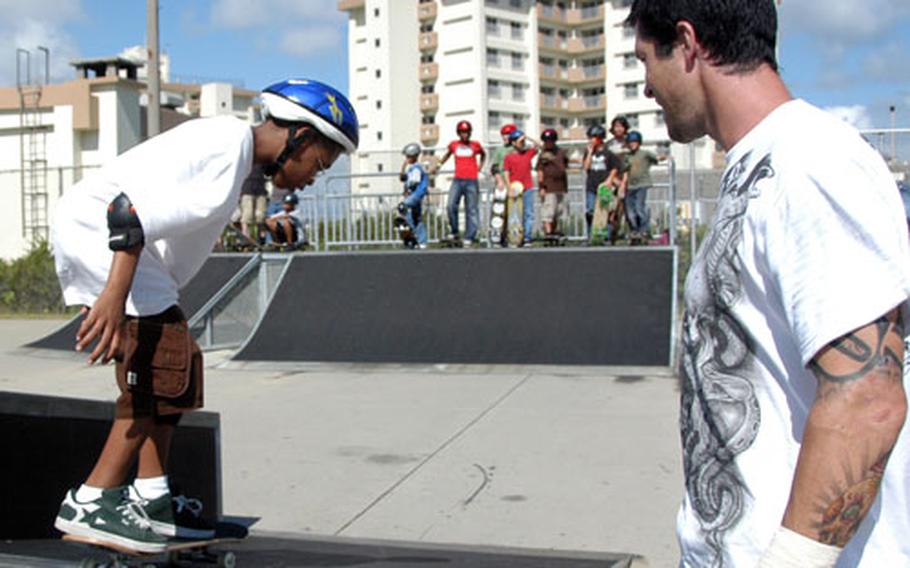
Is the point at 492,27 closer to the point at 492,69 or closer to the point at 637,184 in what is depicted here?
the point at 492,69

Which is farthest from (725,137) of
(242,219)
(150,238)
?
(242,219)

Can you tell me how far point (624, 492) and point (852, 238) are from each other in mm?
4110

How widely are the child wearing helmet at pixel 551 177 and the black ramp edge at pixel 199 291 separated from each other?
427cm

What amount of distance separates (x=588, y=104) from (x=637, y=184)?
83.0 m

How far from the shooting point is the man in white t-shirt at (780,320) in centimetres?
136

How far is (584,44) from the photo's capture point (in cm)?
9269

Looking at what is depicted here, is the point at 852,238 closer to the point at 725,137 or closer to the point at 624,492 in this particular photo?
the point at 725,137

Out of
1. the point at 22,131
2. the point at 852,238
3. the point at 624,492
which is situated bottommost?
the point at 624,492

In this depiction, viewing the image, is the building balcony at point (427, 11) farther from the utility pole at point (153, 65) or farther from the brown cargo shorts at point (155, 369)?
the brown cargo shorts at point (155, 369)

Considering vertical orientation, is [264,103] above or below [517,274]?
above

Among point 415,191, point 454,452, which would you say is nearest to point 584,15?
point 415,191

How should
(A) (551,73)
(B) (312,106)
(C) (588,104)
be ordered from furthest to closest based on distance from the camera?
(C) (588,104) < (A) (551,73) < (B) (312,106)

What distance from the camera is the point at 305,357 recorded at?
10.3 metres

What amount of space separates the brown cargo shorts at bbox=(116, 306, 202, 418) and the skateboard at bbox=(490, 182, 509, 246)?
1049cm
